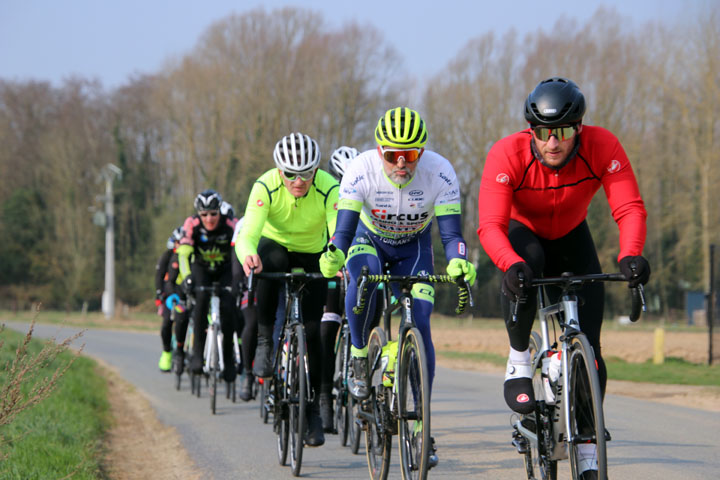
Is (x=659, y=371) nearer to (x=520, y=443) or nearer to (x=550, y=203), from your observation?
(x=520, y=443)

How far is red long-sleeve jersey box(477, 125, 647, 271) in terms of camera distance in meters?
4.66

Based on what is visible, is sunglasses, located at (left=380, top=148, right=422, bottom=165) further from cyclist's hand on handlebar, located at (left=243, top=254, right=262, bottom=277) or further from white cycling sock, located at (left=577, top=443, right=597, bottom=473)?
white cycling sock, located at (left=577, top=443, right=597, bottom=473)

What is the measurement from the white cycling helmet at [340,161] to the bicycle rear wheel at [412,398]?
3865 millimetres

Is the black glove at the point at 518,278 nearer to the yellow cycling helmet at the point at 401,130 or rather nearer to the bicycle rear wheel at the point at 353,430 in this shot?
the yellow cycling helmet at the point at 401,130

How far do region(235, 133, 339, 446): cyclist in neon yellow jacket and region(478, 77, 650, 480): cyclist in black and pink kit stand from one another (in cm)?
227

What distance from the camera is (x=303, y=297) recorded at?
6977mm

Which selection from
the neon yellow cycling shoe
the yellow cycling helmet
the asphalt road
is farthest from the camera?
the neon yellow cycling shoe

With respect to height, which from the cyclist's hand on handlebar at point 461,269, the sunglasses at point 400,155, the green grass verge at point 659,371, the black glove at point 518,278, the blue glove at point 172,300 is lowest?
the green grass verge at point 659,371

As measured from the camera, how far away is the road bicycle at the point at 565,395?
4062 mm

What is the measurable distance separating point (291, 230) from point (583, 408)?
3.88m

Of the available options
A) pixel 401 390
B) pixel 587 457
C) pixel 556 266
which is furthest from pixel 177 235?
pixel 587 457

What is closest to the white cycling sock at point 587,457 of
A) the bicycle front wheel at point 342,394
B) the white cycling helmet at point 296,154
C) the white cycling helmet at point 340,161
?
the bicycle front wheel at point 342,394

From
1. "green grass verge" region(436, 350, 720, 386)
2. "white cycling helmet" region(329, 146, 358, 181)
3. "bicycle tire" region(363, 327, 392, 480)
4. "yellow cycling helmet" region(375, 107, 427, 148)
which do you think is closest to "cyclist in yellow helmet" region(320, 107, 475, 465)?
"yellow cycling helmet" region(375, 107, 427, 148)

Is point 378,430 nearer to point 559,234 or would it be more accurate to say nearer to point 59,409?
point 559,234
